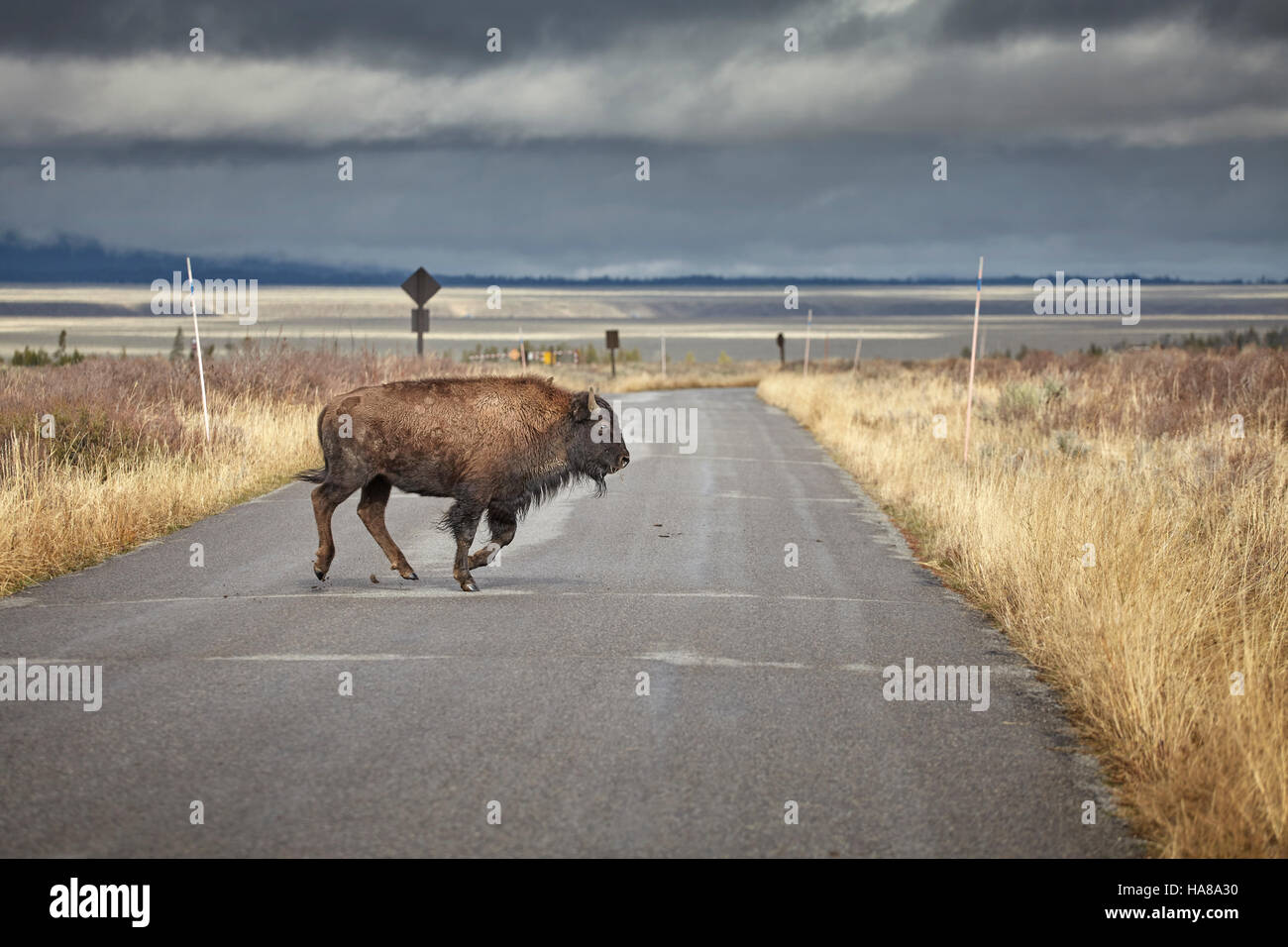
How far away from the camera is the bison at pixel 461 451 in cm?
983

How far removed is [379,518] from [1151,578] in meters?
5.95

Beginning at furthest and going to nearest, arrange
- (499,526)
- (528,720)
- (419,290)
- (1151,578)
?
1. (419,290)
2. (499,526)
3. (1151,578)
4. (528,720)

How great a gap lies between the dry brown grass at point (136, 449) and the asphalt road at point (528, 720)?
0.84 metres

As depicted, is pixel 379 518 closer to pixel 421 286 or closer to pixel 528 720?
pixel 528 720

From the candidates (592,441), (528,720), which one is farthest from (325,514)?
(528,720)

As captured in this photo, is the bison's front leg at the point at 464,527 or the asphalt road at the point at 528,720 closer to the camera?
the asphalt road at the point at 528,720

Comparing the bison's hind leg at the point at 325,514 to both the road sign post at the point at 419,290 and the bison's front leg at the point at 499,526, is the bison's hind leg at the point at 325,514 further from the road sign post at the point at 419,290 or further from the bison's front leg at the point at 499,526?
the road sign post at the point at 419,290

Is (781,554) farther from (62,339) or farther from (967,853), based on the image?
(62,339)

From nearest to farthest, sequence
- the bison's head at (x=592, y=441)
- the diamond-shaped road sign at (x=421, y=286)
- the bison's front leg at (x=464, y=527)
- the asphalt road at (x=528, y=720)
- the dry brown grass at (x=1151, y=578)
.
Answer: the asphalt road at (x=528, y=720), the dry brown grass at (x=1151, y=578), the bison's front leg at (x=464, y=527), the bison's head at (x=592, y=441), the diamond-shaped road sign at (x=421, y=286)

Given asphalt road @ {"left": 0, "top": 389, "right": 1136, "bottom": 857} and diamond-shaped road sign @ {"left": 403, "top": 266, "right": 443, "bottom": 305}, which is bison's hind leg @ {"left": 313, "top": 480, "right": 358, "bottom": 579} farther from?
diamond-shaped road sign @ {"left": 403, "top": 266, "right": 443, "bottom": 305}

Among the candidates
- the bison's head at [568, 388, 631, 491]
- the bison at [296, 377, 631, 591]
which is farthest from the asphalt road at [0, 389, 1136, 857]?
the bison's head at [568, 388, 631, 491]

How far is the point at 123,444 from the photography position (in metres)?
16.5

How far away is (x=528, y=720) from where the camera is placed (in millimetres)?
6090

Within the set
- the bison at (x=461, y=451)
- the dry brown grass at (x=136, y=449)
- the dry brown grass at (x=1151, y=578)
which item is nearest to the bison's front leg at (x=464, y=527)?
the bison at (x=461, y=451)
